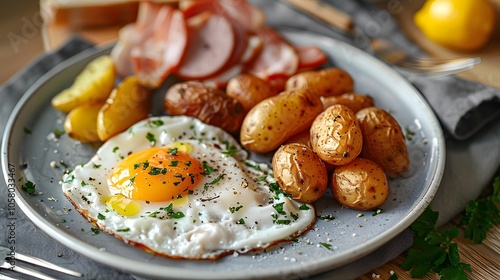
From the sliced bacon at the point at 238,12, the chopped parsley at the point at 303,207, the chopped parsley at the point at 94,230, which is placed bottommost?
the chopped parsley at the point at 94,230

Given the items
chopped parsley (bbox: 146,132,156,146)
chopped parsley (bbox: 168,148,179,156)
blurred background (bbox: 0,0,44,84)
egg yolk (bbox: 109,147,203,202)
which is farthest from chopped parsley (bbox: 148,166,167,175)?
blurred background (bbox: 0,0,44,84)

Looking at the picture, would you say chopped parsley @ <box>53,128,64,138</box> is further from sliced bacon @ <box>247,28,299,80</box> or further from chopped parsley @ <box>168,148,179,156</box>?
sliced bacon @ <box>247,28,299,80</box>

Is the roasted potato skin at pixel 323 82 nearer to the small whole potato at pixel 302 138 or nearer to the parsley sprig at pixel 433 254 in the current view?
the small whole potato at pixel 302 138

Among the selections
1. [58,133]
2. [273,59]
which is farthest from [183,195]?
[273,59]

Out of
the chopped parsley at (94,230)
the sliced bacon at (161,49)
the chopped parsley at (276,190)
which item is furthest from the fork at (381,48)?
the chopped parsley at (94,230)

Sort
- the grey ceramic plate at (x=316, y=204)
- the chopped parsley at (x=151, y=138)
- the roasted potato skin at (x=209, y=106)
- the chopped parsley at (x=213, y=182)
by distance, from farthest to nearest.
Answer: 1. the roasted potato skin at (x=209, y=106)
2. the chopped parsley at (x=151, y=138)
3. the chopped parsley at (x=213, y=182)
4. the grey ceramic plate at (x=316, y=204)
